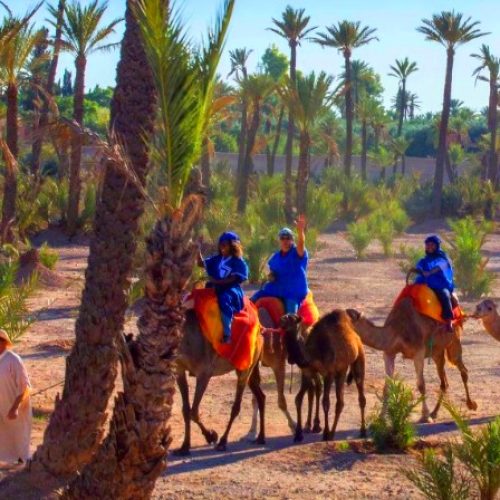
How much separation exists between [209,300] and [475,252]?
14.6 m

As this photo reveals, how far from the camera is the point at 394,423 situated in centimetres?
1138

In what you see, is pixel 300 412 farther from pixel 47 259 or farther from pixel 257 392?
pixel 47 259

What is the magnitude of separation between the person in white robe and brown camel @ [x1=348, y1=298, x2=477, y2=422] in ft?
13.1

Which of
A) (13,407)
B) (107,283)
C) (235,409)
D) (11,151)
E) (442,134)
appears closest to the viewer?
(107,283)

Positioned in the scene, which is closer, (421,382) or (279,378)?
(279,378)

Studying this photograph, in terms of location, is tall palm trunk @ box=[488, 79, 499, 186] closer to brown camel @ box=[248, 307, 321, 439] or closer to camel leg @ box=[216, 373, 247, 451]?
brown camel @ box=[248, 307, 321, 439]

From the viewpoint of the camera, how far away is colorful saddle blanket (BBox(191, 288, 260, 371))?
11.8 m

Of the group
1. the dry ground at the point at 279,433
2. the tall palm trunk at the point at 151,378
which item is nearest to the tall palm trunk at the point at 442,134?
the dry ground at the point at 279,433

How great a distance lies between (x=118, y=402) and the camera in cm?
786

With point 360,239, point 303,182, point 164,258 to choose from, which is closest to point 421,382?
point 164,258

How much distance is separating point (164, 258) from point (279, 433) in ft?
19.4

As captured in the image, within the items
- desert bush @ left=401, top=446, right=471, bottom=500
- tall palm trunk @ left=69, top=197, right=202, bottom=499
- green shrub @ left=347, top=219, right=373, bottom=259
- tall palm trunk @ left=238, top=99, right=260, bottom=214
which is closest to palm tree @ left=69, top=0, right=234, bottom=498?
tall palm trunk @ left=69, top=197, right=202, bottom=499

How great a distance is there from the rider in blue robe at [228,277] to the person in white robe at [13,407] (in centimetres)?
204

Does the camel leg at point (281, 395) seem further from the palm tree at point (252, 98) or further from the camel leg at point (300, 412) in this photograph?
the palm tree at point (252, 98)
